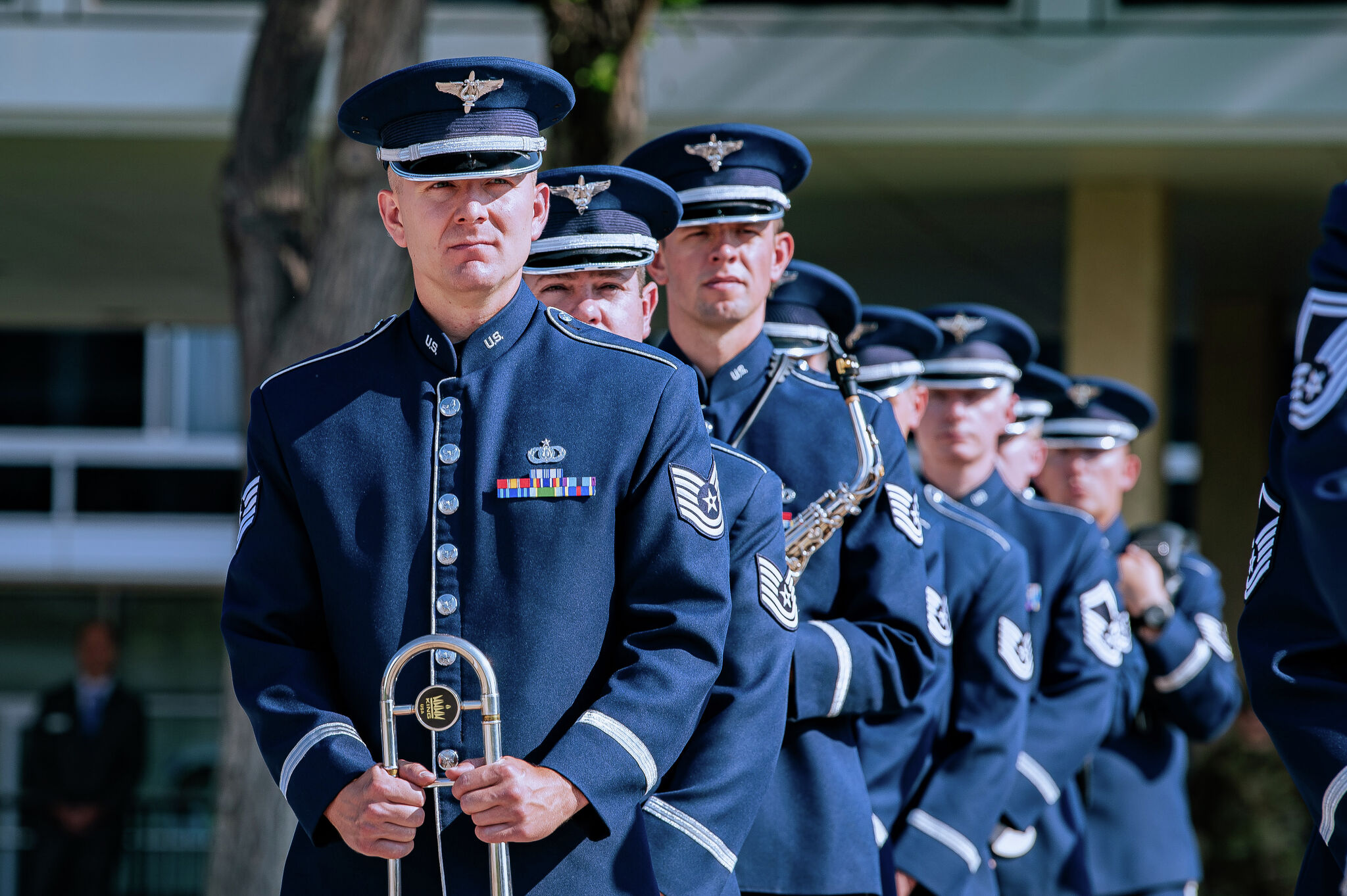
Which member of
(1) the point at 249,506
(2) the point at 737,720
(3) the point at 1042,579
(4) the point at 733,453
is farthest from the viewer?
(3) the point at 1042,579

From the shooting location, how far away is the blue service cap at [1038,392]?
5730 millimetres

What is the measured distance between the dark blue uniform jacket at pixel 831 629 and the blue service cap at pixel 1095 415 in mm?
2639

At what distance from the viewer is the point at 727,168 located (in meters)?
3.53

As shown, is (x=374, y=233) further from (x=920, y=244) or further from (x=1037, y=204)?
(x=920, y=244)

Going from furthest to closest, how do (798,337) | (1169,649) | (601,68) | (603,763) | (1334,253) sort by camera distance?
(601,68) < (1169,649) < (798,337) < (603,763) < (1334,253)

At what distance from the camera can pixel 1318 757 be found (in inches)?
88.7

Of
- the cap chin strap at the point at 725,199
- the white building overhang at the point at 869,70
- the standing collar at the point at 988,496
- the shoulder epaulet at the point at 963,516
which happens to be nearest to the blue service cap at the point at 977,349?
the standing collar at the point at 988,496

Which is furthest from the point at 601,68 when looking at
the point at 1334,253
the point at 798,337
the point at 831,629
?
the point at 1334,253

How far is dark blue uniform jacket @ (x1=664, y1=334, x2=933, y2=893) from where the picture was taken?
3141 mm

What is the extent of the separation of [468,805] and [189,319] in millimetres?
13068

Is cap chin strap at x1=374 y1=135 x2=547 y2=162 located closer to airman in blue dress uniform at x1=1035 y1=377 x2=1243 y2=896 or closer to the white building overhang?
airman in blue dress uniform at x1=1035 y1=377 x2=1243 y2=896


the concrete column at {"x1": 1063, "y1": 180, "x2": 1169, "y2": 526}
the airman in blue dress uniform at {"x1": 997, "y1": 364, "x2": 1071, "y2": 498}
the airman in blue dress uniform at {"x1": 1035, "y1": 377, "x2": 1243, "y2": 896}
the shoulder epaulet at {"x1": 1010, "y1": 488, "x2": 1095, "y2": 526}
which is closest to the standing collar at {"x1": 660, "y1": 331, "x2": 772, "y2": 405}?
the shoulder epaulet at {"x1": 1010, "y1": 488, "x2": 1095, "y2": 526}

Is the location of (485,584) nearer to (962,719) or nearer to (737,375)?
(737,375)

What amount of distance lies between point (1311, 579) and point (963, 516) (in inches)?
80.9
